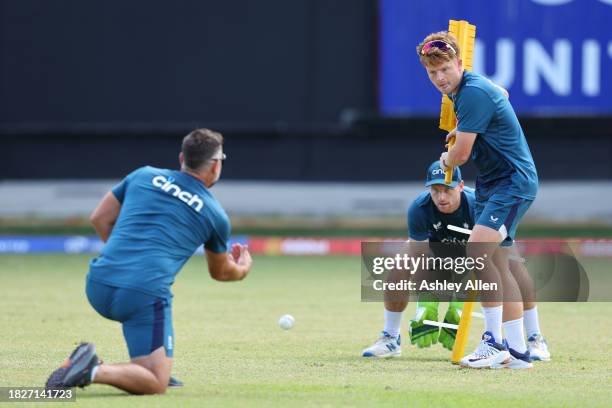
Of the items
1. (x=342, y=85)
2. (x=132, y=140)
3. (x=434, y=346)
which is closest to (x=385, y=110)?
(x=342, y=85)

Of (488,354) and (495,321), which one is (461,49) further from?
(488,354)

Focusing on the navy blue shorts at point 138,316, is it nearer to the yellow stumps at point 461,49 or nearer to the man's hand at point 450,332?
the yellow stumps at point 461,49

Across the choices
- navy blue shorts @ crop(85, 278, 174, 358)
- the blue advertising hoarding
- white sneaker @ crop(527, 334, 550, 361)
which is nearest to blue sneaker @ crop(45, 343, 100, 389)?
navy blue shorts @ crop(85, 278, 174, 358)

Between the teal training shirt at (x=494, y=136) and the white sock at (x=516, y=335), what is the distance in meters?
0.83

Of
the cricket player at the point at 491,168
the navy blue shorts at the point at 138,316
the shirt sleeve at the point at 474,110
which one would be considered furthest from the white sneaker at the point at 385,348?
the navy blue shorts at the point at 138,316

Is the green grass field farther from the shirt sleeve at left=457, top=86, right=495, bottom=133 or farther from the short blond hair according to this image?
the short blond hair

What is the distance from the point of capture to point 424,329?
843 cm

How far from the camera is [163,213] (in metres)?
6.36

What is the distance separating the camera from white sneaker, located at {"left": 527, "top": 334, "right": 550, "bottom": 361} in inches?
317

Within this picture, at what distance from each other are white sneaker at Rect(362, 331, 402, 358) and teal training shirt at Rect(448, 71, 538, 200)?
1297 millimetres

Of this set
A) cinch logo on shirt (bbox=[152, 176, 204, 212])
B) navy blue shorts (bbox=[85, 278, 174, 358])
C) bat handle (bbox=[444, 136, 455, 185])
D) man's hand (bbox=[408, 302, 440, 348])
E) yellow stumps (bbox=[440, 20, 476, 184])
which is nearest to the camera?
navy blue shorts (bbox=[85, 278, 174, 358])

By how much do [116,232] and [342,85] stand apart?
1108cm

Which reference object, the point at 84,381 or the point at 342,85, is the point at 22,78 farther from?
the point at 84,381

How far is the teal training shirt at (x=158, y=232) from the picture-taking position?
629 cm
